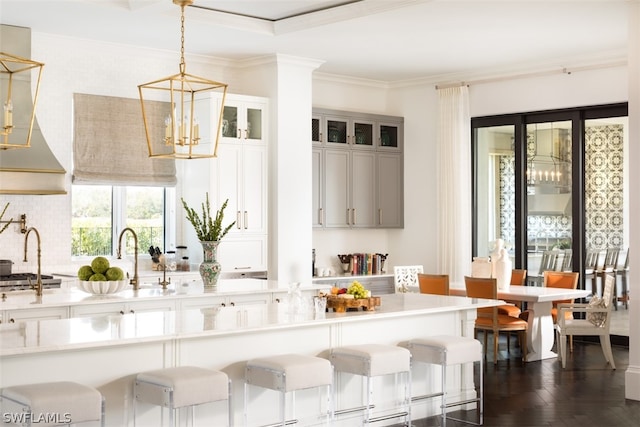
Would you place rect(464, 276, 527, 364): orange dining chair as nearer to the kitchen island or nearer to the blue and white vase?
the kitchen island

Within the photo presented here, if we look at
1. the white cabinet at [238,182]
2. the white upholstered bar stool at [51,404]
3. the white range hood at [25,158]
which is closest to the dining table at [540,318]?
the white cabinet at [238,182]

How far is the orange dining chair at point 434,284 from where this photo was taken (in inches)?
337

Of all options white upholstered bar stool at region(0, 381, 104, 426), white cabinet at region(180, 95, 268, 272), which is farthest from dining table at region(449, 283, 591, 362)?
white upholstered bar stool at region(0, 381, 104, 426)

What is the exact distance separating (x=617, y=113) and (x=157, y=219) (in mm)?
4944

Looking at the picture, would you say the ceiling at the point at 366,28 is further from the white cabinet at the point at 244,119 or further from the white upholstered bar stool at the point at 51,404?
the white upholstered bar stool at the point at 51,404

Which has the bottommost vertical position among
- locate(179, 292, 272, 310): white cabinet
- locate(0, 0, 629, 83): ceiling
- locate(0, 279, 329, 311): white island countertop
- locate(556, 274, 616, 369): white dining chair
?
locate(556, 274, 616, 369): white dining chair

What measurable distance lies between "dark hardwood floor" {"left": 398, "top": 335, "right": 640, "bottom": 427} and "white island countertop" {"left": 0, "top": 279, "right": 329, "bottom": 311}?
5.62 ft

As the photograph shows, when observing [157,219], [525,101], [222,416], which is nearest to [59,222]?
[157,219]

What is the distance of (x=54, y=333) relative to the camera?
4473mm

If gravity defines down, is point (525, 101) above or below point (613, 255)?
above

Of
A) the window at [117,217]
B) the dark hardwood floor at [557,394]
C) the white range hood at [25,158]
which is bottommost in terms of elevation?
the dark hardwood floor at [557,394]

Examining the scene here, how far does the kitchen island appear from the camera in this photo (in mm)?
4367

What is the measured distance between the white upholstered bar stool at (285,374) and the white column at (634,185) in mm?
2795

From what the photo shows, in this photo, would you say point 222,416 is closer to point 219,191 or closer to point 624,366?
point 219,191
